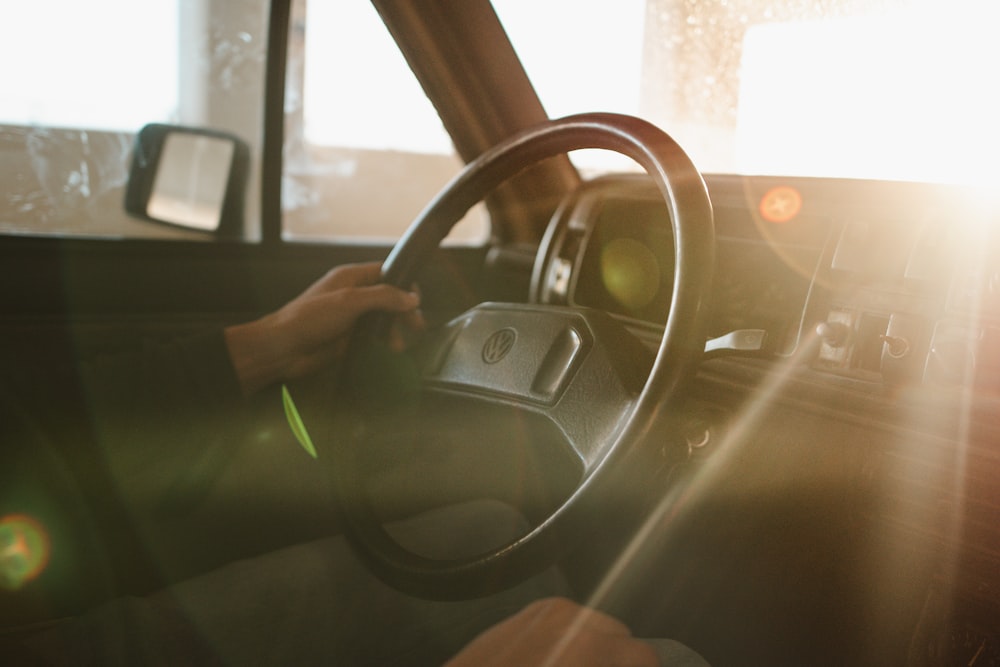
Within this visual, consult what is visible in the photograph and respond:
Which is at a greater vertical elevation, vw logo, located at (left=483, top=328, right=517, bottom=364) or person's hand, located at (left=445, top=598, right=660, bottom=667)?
vw logo, located at (left=483, top=328, right=517, bottom=364)

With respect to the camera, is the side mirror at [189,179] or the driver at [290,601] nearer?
the driver at [290,601]

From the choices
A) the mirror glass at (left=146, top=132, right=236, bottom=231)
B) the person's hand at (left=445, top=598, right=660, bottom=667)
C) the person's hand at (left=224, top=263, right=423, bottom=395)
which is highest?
the mirror glass at (left=146, top=132, right=236, bottom=231)

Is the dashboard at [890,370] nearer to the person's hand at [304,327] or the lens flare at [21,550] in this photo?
the person's hand at [304,327]

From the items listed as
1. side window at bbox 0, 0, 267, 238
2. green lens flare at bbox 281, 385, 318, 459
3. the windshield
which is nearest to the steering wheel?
green lens flare at bbox 281, 385, 318, 459

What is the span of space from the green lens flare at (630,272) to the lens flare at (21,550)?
114 cm

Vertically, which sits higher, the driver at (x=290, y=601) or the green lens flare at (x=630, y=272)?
the green lens flare at (x=630, y=272)

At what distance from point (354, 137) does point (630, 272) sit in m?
1.12

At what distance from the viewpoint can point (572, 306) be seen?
1.33 meters

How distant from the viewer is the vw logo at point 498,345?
1.21 meters

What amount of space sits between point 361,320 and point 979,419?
901mm

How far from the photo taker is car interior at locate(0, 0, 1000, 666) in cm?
107

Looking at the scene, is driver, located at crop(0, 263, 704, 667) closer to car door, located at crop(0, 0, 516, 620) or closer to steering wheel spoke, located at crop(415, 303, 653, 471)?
steering wheel spoke, located at crop(415, 303, 653, 471)

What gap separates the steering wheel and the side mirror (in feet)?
3.37

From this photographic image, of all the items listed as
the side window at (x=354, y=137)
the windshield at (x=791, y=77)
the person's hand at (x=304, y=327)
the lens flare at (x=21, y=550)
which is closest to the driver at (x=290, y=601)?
the person's hand at (x=304, y=327)
